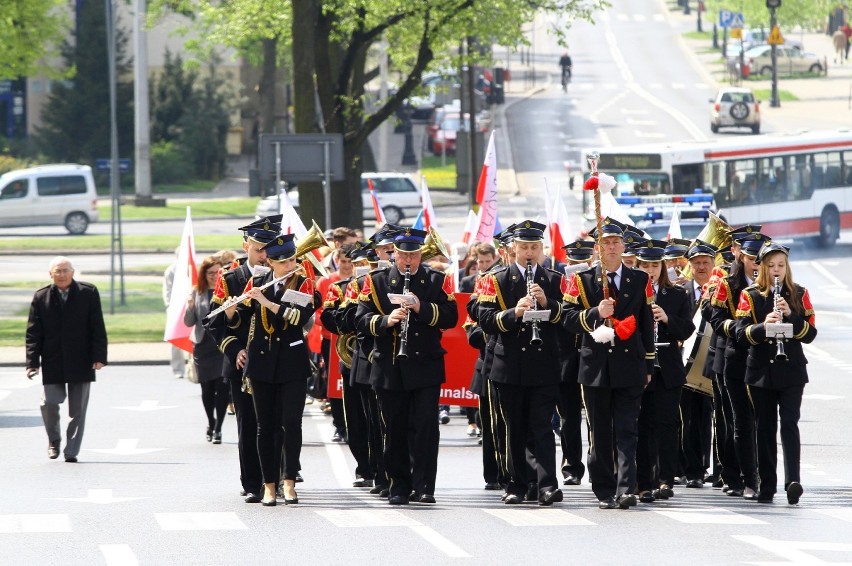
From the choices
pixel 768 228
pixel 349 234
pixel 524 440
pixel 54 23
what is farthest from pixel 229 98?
pixel 524 440

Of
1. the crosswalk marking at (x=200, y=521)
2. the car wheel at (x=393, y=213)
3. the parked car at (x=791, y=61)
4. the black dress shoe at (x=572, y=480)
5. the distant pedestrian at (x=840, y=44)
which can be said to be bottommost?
the black dress shoe at (x=572, y=480)

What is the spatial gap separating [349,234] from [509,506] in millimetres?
4548

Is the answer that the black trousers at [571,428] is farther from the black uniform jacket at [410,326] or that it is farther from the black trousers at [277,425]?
the black trousers at [277,425]

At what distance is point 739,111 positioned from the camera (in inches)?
2490

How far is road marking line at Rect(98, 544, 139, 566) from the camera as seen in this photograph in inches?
392

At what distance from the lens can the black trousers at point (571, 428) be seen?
43.6 ft

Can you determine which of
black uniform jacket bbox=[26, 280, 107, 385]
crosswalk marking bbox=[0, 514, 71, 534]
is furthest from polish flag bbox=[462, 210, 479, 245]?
crosswalk marking bbox=[0, 514, 71, 534]

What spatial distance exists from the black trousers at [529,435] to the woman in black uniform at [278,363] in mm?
1442

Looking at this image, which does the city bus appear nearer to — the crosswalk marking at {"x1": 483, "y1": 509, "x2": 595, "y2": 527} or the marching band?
the marching band

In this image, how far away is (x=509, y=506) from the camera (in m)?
12.2

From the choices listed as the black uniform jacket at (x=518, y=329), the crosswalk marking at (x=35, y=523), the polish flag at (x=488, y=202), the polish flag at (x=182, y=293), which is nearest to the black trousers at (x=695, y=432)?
the black uniform jacket at (x=518, y=329)

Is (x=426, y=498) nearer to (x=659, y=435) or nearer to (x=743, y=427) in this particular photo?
(x=659, y=435)

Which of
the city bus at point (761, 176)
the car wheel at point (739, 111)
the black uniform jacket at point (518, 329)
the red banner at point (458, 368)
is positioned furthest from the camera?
the car wheel at point (739, 111)

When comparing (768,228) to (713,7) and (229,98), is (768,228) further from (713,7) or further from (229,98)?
(713,7)
